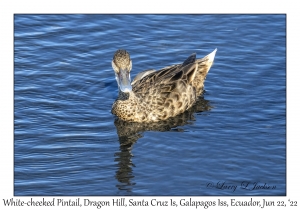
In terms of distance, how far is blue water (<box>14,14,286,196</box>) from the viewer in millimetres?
11422

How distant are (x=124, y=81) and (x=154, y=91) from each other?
3.07 feet

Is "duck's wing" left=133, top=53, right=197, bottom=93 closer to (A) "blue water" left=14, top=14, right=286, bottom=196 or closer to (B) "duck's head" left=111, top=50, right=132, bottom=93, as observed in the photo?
(A) "blue water" left=14, top=14, right=286, bottom=196

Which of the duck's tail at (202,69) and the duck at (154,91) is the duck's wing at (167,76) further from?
the duck's tail at (202,69)

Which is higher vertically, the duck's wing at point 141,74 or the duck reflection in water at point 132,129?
the duck's wing at point 141,74

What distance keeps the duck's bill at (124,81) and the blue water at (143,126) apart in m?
0.80

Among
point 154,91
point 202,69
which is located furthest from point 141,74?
point 202,69

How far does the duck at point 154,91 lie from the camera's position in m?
13.1

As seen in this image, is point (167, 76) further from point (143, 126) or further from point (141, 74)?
point (143, 126)

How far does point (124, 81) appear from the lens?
12.9m

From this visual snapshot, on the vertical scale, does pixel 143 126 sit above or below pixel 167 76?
below

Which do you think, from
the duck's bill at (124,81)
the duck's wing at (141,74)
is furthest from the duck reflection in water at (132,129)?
the duck's wing at (141,74)

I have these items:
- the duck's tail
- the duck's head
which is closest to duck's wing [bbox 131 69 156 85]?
the duck's tail

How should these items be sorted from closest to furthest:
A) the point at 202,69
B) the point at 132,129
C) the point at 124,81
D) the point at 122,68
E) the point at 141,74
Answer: the point at 124,81, the point at 122,68, the point at 132,129, the point at 141,74, the point at 202,69

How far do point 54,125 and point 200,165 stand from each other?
9.45 ft
